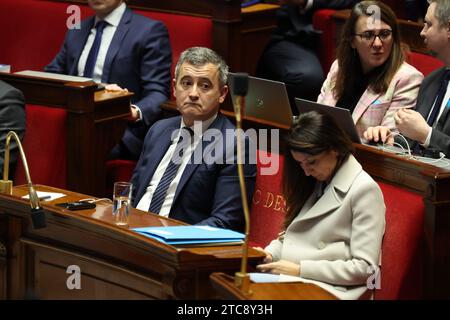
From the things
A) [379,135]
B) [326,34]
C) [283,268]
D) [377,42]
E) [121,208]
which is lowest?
[283,268]

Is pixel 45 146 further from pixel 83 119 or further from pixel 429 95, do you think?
pixel 429 95

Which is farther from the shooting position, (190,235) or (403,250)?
(403,250)

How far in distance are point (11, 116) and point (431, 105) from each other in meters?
1.29

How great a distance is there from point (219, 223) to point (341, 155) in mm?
458

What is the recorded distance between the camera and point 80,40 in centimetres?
378

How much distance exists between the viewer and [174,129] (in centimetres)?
281

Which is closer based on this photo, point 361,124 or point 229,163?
point 229,163

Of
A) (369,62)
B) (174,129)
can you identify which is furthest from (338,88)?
A: (174,129)

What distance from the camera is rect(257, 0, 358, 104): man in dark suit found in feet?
13.4

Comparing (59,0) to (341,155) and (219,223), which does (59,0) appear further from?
(341,155)

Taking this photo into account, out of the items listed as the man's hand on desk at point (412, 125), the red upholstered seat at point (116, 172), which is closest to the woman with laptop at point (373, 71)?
the man's hand on desk at point (412, 125)

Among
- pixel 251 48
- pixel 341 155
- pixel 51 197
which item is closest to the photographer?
pixel 341 155

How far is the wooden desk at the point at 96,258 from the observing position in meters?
2.04

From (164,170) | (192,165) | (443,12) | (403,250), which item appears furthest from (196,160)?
(443,12)
